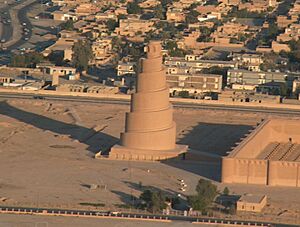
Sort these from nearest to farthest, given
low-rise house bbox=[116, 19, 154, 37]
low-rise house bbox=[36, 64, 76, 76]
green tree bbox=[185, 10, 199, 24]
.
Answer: low-rise house bbox=[36, 64, 76, 76]
low-rise house bbox=[116, 19, 154, 37]
green tree bbox=[185, 10, 199, 24]

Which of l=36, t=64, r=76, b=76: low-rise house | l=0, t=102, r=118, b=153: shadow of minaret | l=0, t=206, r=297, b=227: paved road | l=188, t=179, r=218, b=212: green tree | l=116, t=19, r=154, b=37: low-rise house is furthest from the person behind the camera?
l=116, t=19, r=154, b=37: low-rise house

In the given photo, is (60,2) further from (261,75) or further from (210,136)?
(210,136)

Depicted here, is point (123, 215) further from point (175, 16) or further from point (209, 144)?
point (175, 16)

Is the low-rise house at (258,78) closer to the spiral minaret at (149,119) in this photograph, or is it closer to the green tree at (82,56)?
the green tree at (82,56)

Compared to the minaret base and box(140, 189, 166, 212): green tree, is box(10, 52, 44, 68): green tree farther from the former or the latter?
box(140, 189, 166, 212): green tree

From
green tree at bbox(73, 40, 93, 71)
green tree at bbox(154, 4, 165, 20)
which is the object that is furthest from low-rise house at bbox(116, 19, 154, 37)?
green tree at bbox(73, 40, 93, 71)

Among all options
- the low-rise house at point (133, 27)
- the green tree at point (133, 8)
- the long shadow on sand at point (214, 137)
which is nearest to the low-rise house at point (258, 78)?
the long shadow on sand at point (214, 137)
